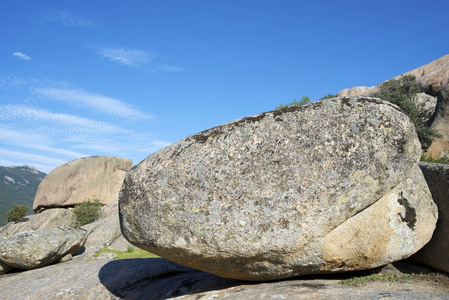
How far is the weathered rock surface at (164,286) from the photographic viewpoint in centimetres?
699

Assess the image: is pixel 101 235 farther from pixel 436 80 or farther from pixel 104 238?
pixel 436 80

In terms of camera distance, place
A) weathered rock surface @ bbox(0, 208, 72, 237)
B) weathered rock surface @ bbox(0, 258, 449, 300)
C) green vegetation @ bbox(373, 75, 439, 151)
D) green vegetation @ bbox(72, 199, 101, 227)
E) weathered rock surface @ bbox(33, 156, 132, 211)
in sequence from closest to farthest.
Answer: weathered rock surface @ bbox(0, 258, 449, 300)
green vegetation @ bbox(373, 75, 439, 151)
green vegetation @ bbox(72, 199, 101, 227)
weathered rock surface @ bbox(0, 208, 72, 237)
weathered rock surface @ bbox(33, 156, 132, 211)

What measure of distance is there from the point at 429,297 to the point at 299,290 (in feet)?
7.44

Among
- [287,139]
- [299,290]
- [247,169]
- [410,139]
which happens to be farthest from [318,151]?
[299,290]

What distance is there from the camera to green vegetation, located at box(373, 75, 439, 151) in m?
33.5

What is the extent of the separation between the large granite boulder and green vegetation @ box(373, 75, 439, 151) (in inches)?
965

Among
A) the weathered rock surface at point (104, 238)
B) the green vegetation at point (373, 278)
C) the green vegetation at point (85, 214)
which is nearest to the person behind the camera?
the green vegetation at point (373, 278)

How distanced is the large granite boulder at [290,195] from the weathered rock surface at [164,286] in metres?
0.46

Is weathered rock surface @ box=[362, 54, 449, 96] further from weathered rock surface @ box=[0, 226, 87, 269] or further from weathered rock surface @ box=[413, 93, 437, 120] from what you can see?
weathered rock surface @ box=[0, 226, 87, 269]

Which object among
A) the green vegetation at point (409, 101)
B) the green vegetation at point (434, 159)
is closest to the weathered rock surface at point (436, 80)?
the green vegetation at point (409, 101)

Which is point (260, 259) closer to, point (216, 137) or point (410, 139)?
point (216, 137)

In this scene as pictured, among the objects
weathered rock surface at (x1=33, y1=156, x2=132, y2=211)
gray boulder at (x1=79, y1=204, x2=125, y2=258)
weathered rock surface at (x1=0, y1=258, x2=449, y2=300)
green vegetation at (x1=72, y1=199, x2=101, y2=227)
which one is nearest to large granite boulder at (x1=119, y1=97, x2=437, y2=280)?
weathered rock surface at (x1=0, y1=258, x2=449, y2=300)

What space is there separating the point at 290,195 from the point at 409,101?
36052 millimetres

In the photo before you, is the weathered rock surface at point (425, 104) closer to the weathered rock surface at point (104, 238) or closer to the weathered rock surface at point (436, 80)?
the weathered rock surface at point (436, 80)
